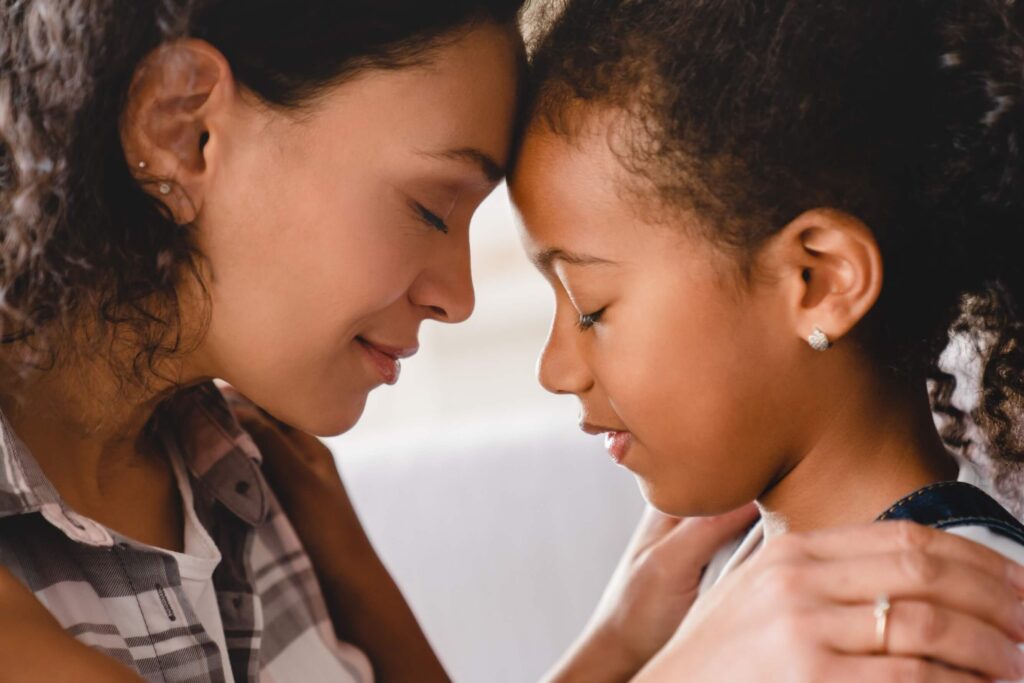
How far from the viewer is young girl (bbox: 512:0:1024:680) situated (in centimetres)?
99

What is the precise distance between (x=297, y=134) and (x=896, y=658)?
621 mm

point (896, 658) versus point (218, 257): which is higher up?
point (218, 257)

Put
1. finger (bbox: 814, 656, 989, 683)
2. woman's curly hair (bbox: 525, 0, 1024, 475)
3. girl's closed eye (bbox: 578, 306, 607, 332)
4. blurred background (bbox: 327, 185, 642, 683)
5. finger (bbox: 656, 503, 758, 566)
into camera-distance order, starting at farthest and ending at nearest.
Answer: blurred background (bbox: 327, 185, 642, 683), finger (bbox: 656, 503, 758, 566), girl's closed eye (bbox: 578, 306, 607, 332), woman's curly hair (bbox: 525, 0, 1024, 475), finger (bbox: 814, 656, 989, 683)

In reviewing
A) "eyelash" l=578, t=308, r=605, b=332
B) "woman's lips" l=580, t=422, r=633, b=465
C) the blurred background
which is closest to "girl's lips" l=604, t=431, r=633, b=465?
"woman's lips" l=580, t=422, r=633, b=465

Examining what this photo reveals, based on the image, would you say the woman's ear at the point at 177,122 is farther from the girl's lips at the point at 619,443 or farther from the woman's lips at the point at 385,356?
the girl's lips at the point at 619,443

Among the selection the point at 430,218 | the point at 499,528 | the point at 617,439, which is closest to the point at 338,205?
the point at 430,218

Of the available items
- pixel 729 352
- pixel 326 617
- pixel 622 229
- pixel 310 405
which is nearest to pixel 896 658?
pixel 729 352

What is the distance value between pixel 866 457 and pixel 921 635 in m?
0.29

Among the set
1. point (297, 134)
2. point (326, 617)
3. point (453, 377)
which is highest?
point (297, 134)

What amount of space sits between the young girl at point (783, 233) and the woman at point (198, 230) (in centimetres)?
12

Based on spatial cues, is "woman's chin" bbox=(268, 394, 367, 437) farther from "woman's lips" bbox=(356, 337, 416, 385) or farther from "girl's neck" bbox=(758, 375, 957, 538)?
"girl's neck" bbox=(758, 375, 957, 538)

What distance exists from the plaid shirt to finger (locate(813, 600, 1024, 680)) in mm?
594

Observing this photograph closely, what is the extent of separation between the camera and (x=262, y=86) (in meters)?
1.02

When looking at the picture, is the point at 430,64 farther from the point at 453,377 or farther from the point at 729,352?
the point at 453,377
